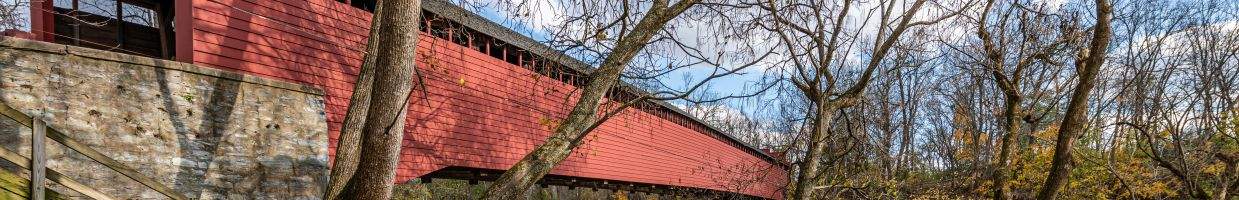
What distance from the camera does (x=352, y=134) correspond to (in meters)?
4.64

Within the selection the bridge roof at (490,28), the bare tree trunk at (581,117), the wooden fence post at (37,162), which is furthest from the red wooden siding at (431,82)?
the wooden fence post at (37,162)

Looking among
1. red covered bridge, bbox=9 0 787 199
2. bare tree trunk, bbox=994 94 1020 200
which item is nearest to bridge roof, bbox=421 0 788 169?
red covered bridge, bbox=9 0 787 199

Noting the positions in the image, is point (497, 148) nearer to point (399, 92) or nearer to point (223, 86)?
point (223, 86)

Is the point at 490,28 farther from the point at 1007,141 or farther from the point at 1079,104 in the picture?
the point at 1079,104

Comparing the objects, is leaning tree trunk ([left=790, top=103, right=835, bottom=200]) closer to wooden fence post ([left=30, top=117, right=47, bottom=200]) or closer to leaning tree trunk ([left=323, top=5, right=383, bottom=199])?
leaning tree trunk ([left=323, top=5, right=383, bottom=199])

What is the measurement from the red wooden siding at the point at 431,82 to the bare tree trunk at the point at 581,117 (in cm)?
87

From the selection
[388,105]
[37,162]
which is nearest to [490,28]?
[388,105]

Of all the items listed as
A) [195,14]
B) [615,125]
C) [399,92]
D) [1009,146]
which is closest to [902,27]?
[1009,146]

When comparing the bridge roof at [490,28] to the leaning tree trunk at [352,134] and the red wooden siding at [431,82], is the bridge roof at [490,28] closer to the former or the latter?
the red wooden siding at [431,82]

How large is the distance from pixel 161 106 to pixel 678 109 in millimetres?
10623

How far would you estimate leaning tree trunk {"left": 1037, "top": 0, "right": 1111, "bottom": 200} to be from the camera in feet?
11.2

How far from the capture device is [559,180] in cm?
1177

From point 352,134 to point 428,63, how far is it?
10.5ft

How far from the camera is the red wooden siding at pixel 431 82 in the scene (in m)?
6.11
